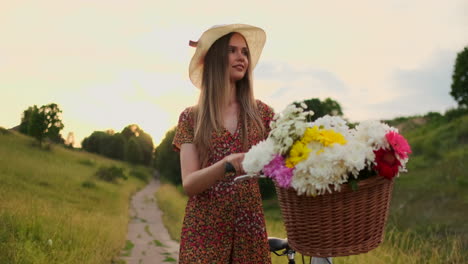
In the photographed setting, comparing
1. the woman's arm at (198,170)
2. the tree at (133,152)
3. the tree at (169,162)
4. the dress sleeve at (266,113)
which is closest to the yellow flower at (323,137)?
the woman's arm at (198,170)

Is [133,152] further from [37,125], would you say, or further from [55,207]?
[55,207]

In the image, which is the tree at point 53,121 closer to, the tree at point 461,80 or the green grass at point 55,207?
the green grass at point 55,207

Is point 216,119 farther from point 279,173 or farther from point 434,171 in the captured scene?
point 434,171

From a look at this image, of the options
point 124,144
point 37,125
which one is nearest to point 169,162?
point 124,144

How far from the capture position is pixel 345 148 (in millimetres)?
2037

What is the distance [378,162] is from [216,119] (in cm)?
122

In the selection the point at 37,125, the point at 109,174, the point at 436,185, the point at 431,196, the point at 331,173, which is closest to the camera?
the point at 331,173

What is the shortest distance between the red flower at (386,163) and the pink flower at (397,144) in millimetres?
31

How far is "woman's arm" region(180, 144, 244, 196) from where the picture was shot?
2.36 metres

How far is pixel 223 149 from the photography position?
2980 mm

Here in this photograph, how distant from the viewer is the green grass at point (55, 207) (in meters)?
8.20

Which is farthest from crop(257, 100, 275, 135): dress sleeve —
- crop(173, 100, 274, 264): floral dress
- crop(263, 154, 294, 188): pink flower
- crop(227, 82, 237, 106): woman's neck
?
crop(263, 154, 294, 188): pink flower

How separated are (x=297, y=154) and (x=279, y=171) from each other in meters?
0.11

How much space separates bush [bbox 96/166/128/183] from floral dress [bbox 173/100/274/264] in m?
30.4
